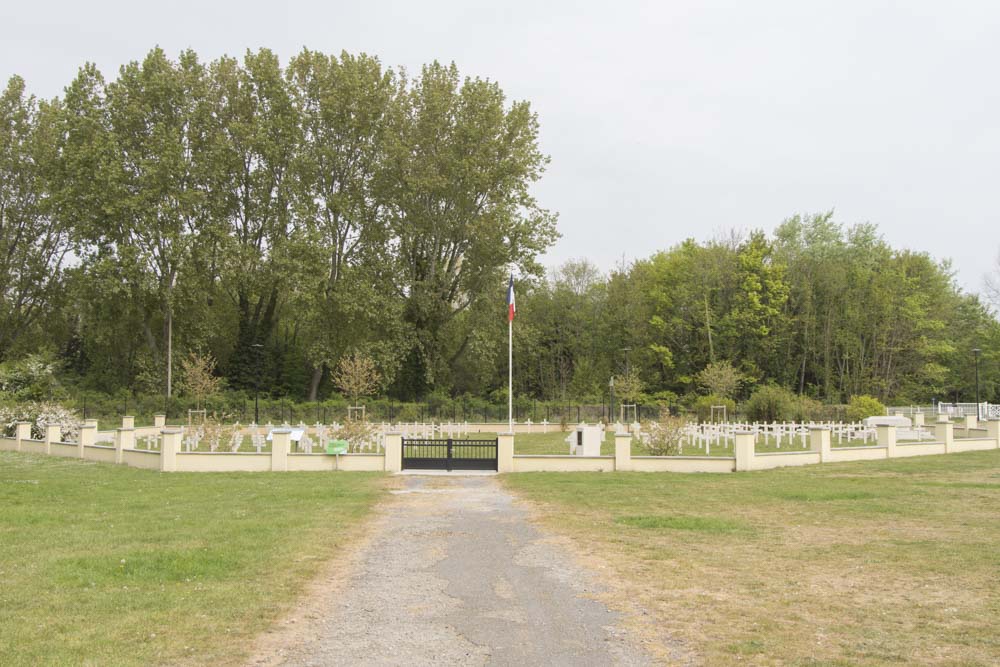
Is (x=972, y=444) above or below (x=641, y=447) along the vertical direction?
above

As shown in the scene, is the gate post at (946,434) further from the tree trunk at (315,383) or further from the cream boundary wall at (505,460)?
the tree trunk at (315,383)

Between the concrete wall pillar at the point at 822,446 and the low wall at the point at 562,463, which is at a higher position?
the concrete wall pillar at the point at 822,446

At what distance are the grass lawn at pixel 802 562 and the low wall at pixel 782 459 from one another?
3446 millimetres

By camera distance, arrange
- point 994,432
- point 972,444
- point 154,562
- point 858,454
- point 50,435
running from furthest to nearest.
A: point 994,432, point 972,444, point 50,435, point 858,454, point 154,562

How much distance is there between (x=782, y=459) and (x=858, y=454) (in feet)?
11.6

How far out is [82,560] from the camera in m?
9.52

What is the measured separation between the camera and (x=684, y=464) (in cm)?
2234

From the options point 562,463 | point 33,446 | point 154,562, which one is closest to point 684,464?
point 562,463

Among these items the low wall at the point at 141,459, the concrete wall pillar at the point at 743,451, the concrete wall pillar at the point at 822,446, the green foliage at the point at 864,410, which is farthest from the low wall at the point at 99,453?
the green foliage at the point at 864,410

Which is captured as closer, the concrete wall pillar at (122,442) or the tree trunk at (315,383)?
the concrete wall pillar at (122,442)

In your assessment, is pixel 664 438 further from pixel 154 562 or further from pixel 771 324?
pixel 771 324

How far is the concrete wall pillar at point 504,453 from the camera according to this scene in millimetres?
22344

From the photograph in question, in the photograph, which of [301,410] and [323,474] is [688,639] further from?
[301,410]

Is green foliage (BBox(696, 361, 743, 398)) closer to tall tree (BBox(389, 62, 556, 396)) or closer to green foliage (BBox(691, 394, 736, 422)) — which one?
green foliage (BBox(691, 394, 736, 422))
